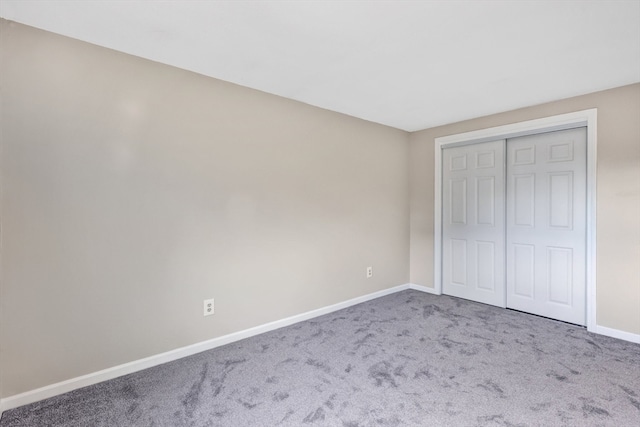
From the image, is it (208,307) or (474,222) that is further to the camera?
(474,222)

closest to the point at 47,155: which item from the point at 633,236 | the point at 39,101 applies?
the point at 39,101

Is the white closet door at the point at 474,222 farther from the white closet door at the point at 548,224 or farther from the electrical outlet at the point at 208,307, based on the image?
the electrical outlet at the point at 208,307

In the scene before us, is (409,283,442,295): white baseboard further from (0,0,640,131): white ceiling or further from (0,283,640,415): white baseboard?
(0,0,640,131): white ceiling

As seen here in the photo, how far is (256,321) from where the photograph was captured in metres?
2.82

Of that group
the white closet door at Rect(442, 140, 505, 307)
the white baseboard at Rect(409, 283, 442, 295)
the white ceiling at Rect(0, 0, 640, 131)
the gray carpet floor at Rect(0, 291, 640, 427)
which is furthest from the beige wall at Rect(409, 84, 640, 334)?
the white baseboard at Rect(409, 283, 442, 295)

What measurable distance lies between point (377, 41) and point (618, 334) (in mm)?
3215

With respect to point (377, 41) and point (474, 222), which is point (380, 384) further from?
point (474, 222)

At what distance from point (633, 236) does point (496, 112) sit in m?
1.69

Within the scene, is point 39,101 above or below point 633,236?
above

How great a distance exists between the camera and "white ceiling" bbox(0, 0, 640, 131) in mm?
1677

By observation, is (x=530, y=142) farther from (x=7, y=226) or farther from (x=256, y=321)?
(x=7, y=226)

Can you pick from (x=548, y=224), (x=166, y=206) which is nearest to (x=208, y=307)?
(x=166, y=206)

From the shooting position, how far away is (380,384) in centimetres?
203

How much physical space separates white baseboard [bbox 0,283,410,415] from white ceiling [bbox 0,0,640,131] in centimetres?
217
